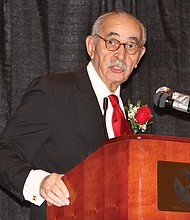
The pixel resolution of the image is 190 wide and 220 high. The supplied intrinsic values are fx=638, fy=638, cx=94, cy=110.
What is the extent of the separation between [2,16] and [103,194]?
184 cm

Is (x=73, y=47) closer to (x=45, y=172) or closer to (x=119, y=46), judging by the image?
(x=119, y=46)

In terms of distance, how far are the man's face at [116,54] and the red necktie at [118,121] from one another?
106 millimetres

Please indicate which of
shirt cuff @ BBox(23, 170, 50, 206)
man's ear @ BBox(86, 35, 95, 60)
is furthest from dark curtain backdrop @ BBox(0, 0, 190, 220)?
shirt cuff @ BBox(23, 170, 50, 206)

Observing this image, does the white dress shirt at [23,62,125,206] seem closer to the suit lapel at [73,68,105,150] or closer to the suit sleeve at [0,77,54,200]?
the suit lapel at [73,68,105,150]

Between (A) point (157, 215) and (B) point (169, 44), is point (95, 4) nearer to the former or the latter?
(B) point (169, 44)

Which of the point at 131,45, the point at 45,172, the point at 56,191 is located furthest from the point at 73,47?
the point at 56,191

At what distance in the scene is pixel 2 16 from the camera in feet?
11.6

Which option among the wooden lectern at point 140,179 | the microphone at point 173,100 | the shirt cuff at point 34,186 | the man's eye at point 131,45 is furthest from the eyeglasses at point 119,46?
the wooden lectern at point 140,179

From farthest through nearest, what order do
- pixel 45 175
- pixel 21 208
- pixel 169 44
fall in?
1. pixel 169 44
2. pixel 21 208
3. pixel 45 175

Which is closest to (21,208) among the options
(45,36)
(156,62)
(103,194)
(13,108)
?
(13,108)

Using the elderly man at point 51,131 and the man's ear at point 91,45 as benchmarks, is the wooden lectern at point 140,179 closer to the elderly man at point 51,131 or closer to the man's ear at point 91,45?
the elderly man at point 51,131

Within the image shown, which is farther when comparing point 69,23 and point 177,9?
point 177,9

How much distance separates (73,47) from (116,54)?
0.95 meters

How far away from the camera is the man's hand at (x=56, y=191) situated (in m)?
2.11
